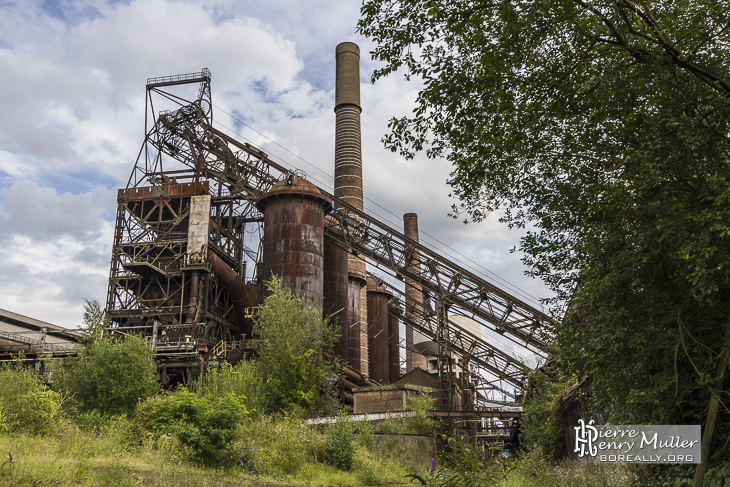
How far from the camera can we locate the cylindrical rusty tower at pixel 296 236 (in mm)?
27984

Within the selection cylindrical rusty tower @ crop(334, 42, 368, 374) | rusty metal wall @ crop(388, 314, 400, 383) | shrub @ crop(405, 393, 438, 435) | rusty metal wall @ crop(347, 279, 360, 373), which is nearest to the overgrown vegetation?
shrub @ crop(405, 393, 438, 435)

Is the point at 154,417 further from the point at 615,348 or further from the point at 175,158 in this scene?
the point at 175,158

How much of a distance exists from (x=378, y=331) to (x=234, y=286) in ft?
42.8

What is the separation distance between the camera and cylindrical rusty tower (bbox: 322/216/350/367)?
102ft

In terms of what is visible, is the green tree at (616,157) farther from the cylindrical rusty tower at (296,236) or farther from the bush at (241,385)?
the cylindrical rusty tower at (296,236)

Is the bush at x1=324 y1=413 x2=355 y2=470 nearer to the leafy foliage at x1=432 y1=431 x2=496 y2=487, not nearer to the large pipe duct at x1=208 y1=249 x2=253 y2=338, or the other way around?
the leafy foliage at x1=432 y1=431 x2=496 y2=487

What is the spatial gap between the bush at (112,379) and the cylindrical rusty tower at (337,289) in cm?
1183

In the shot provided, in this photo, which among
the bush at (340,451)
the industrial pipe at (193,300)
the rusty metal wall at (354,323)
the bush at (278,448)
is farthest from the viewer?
the rusty metal wall at (354,323)

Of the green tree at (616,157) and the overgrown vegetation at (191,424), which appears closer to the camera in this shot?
the green tree at (616,157)

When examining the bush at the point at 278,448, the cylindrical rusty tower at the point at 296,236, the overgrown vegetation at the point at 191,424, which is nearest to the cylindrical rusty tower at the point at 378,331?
the cylindrical rusty tower at the point at 296,236

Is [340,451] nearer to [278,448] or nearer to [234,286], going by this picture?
[278,448]

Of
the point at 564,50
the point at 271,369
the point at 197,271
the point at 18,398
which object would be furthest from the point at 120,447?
the point at 197,271

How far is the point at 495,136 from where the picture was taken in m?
8.20

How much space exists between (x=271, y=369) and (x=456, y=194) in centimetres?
1574
